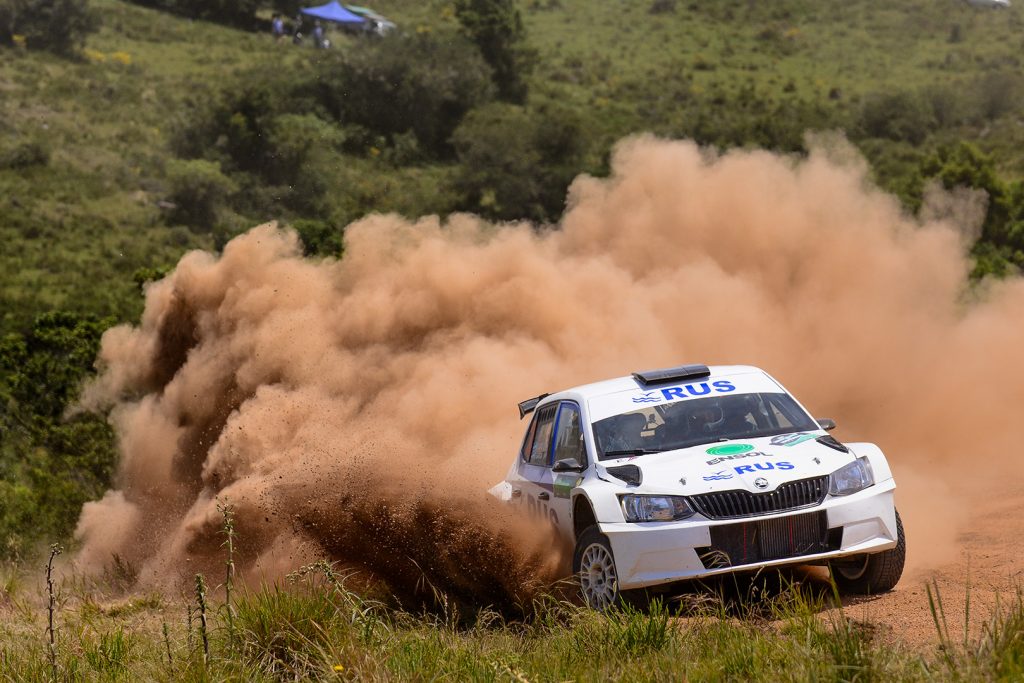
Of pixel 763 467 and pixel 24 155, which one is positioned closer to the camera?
pixel 763 467

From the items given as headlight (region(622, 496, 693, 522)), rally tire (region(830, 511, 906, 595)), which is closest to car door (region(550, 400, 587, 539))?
headlight (region(622, 496, 693, 522))

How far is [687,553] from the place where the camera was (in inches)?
299

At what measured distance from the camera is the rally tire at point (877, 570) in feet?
26.7

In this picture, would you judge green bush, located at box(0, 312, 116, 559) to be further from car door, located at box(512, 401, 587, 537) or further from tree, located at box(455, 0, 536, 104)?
tree, located at box(455, 0, 536, 104)

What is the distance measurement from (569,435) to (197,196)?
4175 centimetres

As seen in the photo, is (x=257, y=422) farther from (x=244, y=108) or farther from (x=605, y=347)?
(x=244, y=108)

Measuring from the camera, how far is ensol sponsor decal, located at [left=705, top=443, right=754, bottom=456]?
27.2 feet

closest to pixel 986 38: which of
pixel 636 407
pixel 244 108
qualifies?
pixel 244 108

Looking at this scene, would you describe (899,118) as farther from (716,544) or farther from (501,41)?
(716,544)

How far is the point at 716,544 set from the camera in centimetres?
761

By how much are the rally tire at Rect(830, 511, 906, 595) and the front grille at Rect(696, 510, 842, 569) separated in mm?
516

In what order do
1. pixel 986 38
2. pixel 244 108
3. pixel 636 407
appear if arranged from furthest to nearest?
pixel 986 38 < pixel 244 108 < pixel 636 407

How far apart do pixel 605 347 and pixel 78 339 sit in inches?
600

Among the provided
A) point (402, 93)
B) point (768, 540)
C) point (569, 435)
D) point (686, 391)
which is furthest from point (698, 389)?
point (402, 93)
